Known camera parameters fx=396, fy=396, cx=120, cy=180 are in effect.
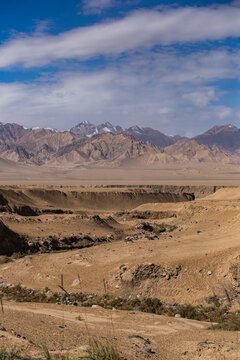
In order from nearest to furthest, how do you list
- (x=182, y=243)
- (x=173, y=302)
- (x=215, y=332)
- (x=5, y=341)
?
(x=5, y=341) < (x=215, y=332) < (x=173, y=302) < (x=182, y=243)

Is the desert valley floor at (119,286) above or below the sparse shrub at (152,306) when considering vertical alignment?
above

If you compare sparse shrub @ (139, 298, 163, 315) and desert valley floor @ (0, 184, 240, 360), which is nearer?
desert valley floor @ (0, 184, 240, 360)

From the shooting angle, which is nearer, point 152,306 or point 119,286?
point 152,306

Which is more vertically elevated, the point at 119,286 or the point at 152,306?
the point at 119,286

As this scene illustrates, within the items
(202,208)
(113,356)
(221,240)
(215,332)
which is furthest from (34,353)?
(202,208)

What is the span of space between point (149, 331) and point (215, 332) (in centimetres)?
160

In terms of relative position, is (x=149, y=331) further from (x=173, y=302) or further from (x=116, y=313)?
(x=173, y=302)

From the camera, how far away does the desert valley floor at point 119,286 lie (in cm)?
788

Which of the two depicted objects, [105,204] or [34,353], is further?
[105,204]

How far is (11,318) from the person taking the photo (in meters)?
9.41

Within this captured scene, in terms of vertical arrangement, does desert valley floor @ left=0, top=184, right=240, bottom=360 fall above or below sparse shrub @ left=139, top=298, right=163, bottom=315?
above

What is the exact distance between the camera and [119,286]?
53.1ft

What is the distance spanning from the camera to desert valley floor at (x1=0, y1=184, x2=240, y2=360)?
7.88 meters

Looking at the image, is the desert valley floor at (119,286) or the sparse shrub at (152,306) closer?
Result: the desert valley floor at (119,286)
